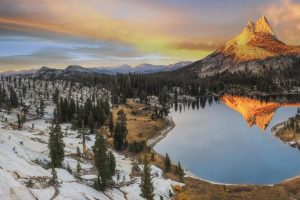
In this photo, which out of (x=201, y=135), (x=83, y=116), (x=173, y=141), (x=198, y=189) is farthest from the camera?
(x=83, y=116)

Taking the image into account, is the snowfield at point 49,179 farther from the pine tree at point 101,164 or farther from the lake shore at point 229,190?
the lake shore at point 229,190

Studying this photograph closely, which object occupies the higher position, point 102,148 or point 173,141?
point 102,148

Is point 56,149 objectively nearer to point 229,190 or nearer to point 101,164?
point 101,164

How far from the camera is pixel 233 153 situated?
127 m

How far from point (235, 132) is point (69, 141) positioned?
3330 inches


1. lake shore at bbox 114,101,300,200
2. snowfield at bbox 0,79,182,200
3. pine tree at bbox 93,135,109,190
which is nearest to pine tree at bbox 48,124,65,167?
snowfield at bbox 0,79,182,200

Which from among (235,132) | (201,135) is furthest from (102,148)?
(235,132)

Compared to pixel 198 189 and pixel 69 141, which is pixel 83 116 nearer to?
pixel 69 141

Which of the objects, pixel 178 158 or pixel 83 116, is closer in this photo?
pixel 178 158

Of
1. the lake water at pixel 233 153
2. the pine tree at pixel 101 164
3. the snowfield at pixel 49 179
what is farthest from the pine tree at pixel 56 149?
the lake water at pixel 233 153

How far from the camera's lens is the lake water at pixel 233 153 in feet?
335

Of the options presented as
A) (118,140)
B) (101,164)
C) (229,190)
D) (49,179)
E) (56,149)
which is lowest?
(229,190)

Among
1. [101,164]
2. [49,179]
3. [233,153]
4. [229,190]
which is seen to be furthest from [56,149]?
[233,153]

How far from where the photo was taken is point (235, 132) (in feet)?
552
